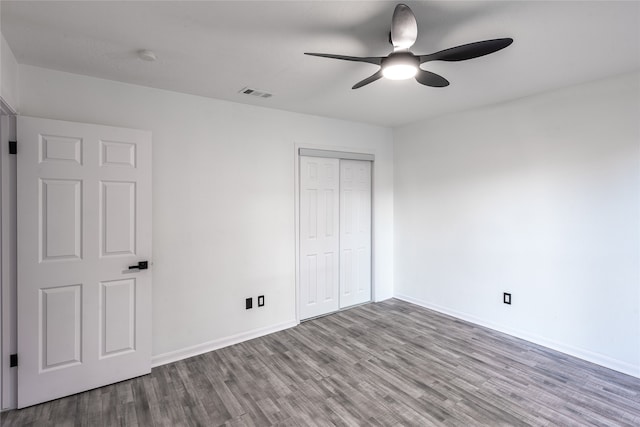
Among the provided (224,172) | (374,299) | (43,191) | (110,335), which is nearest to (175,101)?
(224,172)

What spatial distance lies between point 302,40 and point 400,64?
0.72 metres

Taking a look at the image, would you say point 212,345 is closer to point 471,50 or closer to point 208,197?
point 208,197

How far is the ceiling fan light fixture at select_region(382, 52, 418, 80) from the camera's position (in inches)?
69.2

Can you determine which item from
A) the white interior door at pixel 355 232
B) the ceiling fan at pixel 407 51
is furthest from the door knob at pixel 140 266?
the white interior door at pixel 355 232

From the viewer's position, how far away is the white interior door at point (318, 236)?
153 inches

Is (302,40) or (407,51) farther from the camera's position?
(302,40)

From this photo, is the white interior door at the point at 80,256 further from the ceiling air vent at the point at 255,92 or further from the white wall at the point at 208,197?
the ceiling air vent at the point at 255,92

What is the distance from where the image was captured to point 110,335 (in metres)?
2.56

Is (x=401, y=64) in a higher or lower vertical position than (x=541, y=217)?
higher

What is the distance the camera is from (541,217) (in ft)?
10.5

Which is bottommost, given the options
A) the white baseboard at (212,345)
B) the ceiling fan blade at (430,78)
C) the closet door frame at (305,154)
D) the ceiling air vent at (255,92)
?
the white baseboard at (212,345)

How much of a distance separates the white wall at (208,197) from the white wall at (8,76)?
0.28ft

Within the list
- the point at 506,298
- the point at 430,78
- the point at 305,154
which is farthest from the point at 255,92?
the point at 506,298

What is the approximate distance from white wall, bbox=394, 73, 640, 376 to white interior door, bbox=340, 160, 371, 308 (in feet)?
2.29
